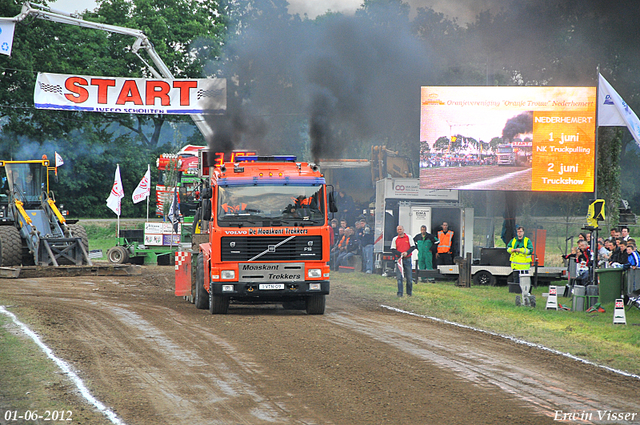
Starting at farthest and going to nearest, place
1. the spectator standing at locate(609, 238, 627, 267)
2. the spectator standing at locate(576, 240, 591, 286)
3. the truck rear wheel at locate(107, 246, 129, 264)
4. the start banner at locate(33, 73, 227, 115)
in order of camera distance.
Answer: the truck rear wheel at locate(107, 246, 129, 264) < the start banner at locate(33, 73, 227, 115) < the spectator standing at locate(576, 240, 591, 286) < the spectator standing at locate(609, 238, 627, 267)

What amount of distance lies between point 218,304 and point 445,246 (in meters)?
11.1

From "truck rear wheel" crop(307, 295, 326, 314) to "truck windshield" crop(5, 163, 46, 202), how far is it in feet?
45.0

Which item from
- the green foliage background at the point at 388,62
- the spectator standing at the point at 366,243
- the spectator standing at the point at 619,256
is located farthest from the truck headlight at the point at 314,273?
the spectator standing at the point at 366,243

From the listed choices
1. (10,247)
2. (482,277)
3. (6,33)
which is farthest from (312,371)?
(6,33)

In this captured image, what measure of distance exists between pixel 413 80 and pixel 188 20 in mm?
27623

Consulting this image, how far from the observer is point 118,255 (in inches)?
1098

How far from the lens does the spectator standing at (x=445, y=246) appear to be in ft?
75.3

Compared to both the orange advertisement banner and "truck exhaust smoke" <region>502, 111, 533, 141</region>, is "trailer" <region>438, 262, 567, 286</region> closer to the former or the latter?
the orange advertisement banner

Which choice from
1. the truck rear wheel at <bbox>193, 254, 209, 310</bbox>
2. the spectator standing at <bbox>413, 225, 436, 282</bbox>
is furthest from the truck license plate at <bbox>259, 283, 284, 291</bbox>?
the spectator standing at <bbox>413, 225, 436, 282</bbox>

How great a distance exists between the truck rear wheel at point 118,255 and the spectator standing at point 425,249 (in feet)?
38.8

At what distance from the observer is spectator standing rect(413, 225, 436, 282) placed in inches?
888

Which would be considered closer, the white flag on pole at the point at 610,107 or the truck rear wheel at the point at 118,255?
the white flag on pole at the point at 610,107

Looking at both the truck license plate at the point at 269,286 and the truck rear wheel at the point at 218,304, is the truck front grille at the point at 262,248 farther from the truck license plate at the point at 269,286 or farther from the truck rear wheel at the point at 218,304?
the truck rear wheel at the point at 218,304

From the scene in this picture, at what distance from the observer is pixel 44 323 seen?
1214 centimetres
